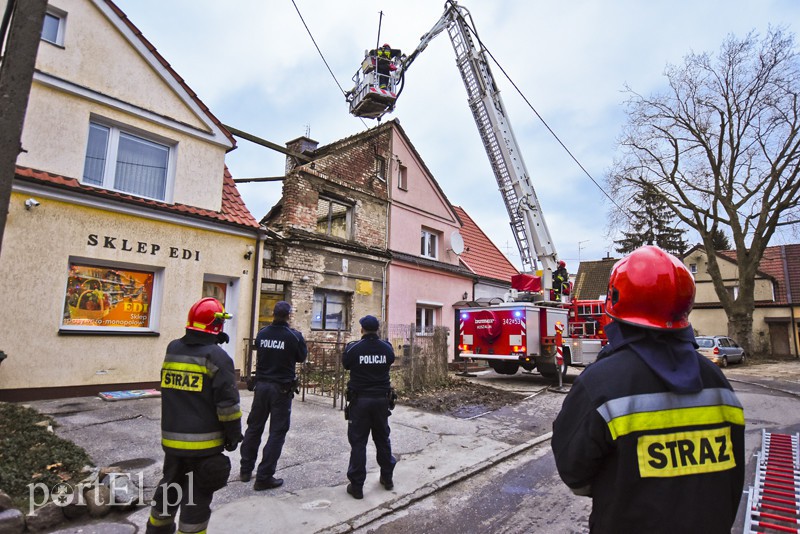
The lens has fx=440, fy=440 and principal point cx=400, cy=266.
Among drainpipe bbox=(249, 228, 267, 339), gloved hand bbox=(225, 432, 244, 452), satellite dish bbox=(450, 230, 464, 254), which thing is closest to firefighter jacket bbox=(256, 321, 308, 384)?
gloved hand bbox=(225, 432, 244, 452)

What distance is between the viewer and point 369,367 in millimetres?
4703

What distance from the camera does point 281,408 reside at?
15.8ft

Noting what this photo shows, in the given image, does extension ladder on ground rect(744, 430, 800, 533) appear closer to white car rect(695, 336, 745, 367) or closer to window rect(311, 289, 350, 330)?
window rect(311, 289, 350, 330)

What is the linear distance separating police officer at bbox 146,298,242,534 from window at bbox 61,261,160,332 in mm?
5945

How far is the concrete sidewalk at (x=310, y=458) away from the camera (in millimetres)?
3859

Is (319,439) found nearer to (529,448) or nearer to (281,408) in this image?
(281,408)

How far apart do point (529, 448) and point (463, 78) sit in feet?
38.3

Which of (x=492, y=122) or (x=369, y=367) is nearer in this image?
(x=369, y=367)

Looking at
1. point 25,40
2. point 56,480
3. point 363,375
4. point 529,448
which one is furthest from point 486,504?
point 25,40

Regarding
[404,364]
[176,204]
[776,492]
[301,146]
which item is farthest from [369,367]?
[301,146]

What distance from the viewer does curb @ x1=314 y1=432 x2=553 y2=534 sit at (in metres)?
3.79

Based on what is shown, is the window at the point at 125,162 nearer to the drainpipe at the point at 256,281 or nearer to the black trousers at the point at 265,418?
the drainpipe at the point at 256,281

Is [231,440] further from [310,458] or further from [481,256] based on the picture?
[481,256]

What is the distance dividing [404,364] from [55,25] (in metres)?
9.46
